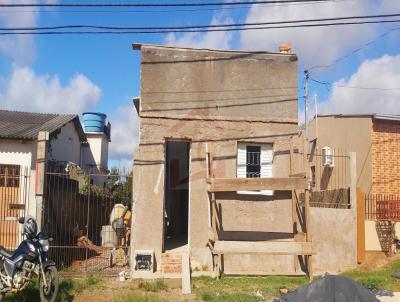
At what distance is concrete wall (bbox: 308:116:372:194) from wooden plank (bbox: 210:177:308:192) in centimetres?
578

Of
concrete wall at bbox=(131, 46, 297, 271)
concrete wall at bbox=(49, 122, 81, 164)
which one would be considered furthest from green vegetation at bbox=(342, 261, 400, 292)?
concrete wall at bbox=(49, 122, 81, 164)

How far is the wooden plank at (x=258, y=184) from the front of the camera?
35.4 ft

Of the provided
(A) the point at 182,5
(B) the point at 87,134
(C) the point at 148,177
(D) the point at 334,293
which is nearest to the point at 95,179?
(B) the point at 87,134

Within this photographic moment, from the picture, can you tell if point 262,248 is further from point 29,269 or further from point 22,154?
point 22,154

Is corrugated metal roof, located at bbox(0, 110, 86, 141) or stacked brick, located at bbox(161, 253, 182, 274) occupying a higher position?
corrugated metal roof, located at bbox(0, 110, 86, 141)

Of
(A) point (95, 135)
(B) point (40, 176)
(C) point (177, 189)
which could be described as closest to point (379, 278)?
(C) point (177, 189)

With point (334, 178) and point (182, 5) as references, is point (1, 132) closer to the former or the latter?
point (182, 5)

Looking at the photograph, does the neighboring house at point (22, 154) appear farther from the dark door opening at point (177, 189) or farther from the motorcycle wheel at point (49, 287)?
the dark door opening at point (177, 189)

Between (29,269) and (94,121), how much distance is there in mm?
17825

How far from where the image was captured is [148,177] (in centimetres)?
1122

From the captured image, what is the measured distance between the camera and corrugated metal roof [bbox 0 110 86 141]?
13836mm

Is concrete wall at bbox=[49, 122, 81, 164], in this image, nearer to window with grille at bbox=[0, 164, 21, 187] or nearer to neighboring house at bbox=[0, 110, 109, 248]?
neighboring house at bbox=[0, 110, 109, 248]

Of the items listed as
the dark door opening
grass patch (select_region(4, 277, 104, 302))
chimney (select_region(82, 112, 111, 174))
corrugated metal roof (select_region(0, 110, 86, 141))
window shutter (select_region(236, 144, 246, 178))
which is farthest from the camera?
chimney (select_region(82, 112, 111, 174))

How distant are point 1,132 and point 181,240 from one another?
244 inches
